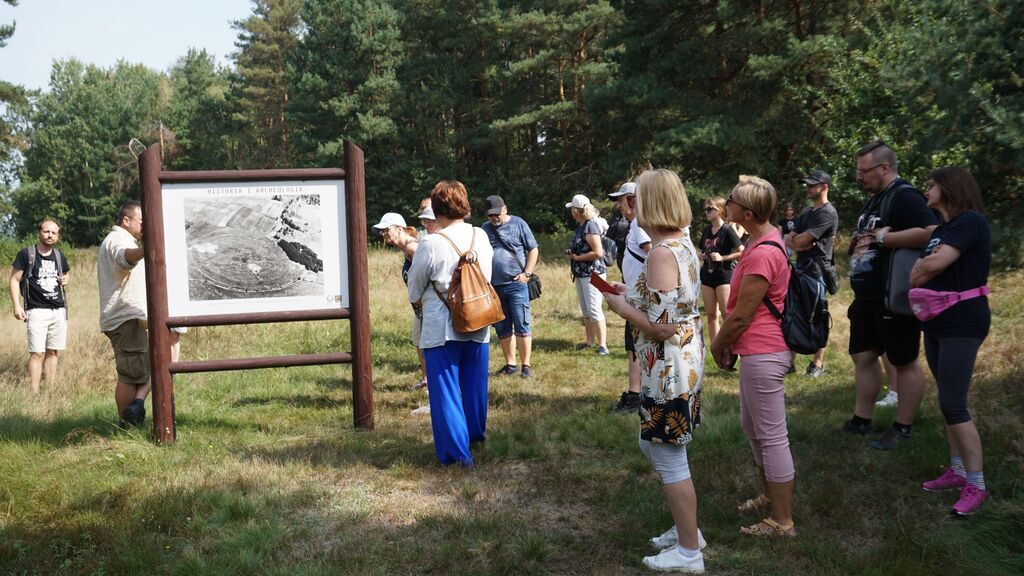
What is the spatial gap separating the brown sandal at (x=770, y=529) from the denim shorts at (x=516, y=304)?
4.24 m

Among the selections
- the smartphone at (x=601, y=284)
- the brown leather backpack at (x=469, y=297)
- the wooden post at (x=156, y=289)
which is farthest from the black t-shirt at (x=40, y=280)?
the smartphone at (x=601, y=284)

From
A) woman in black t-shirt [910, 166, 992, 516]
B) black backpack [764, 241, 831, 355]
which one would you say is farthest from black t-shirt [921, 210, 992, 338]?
black backpack [764, 241, 831, 355]

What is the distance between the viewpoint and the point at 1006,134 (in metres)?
4.77

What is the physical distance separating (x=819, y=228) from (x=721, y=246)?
1.32 m

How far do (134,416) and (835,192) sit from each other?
1417 cm

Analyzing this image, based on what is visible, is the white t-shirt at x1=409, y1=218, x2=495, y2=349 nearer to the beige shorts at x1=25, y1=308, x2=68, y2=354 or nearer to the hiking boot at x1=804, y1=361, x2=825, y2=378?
the hiking boot at x1=804, y1=361, x2=825, y2=378

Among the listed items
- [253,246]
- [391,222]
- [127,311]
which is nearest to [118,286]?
[127,311]

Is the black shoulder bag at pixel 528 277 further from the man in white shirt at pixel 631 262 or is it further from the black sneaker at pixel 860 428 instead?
the black sneaker at pixel 860 428

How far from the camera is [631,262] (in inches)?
239

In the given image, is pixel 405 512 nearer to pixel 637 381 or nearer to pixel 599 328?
pixel 637 381

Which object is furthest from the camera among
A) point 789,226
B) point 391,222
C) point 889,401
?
point 789,226

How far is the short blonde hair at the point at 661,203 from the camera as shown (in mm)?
3598

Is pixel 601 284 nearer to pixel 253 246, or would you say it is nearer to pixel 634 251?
pixel 634 251

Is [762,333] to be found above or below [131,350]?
above
